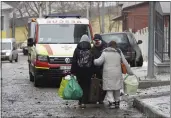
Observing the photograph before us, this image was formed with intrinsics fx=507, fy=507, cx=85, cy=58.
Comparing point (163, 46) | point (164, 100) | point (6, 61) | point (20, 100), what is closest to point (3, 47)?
point (6, 61)

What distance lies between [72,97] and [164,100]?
205 cm

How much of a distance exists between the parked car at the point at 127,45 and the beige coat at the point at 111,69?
36.7 feet

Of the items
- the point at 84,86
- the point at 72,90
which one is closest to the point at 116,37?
the point at 84,86

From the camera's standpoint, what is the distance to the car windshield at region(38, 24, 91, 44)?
17250 mm

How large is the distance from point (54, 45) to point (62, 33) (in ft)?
2.81

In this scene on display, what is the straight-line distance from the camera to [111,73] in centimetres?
1145

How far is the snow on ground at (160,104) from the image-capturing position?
954 centimetres

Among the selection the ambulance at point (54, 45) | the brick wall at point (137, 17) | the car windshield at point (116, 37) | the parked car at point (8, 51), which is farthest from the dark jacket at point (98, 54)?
the parked car at point (8, 51)

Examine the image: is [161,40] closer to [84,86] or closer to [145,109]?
[84,86]

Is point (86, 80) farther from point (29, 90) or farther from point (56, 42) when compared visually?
point (56, 42)

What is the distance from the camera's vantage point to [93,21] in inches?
3076

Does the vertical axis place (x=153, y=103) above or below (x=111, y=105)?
above

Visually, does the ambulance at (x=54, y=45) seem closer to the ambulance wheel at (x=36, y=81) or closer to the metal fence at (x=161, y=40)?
the ambulance wheel at (x=36, y=81)

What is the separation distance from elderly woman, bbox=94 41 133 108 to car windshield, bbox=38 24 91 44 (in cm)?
569
